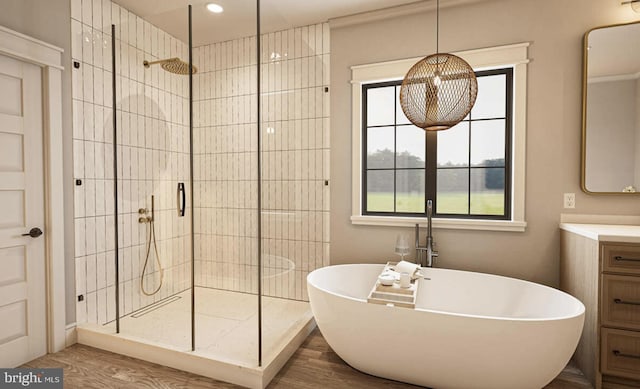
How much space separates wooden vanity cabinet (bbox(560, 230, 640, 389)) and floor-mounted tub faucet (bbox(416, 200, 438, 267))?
0.97m

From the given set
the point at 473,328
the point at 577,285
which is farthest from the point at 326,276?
the point at 577,285

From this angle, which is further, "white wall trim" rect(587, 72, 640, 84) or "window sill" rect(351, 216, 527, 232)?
"window sill" rect(351, 216, 527, 232)

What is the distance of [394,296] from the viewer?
1.86 m

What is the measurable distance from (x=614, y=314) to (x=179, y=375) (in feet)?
8.64

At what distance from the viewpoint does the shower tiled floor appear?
1986mm

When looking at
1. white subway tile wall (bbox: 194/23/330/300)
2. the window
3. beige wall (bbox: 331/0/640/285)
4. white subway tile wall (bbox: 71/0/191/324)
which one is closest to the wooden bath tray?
white subway tile wall (bbox: 194/23/330/300)

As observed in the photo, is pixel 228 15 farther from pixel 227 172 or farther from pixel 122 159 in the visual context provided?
pixel 122 159

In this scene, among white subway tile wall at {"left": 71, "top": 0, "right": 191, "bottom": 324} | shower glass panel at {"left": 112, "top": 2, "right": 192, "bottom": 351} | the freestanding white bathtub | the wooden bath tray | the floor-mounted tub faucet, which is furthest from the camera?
the floor-mounted tub faucet

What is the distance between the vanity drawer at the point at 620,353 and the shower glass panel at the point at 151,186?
2530mm

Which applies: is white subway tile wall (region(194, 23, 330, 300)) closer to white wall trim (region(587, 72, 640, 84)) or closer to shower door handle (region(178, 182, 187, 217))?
shower door handle (region(178, 182, 187, 217))

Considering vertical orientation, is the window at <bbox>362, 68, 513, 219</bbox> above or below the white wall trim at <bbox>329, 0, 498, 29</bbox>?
below

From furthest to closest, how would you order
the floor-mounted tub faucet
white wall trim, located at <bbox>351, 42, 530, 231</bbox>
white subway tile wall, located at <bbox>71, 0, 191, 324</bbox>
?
1. the floor-mounted tub faucet
2. white wall trim, located at <bbox>351, 42, 530, 231</bbox>
3. white subway tile wall, located at <bbox>71, 0, 191, 324</bbox>

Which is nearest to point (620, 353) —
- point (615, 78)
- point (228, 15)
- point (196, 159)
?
point (615, 78)

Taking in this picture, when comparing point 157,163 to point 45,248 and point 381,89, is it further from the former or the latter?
point 381,89
